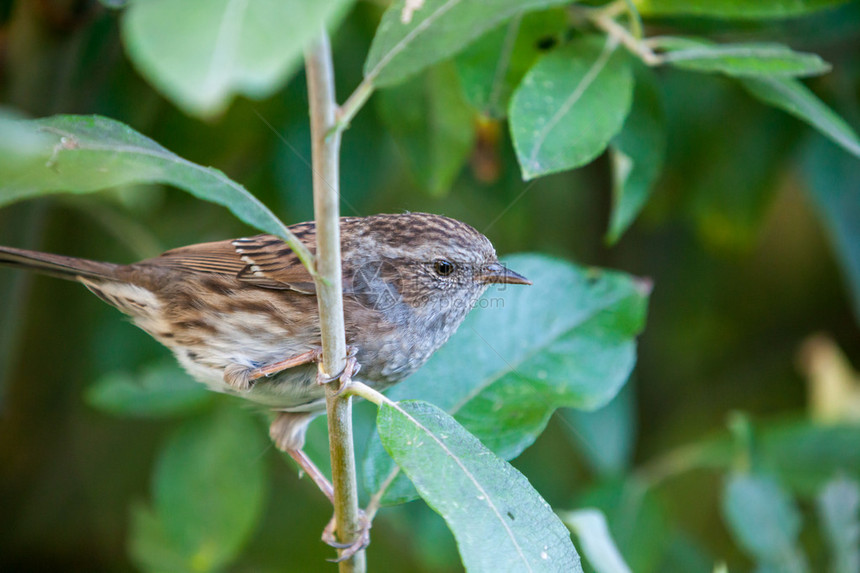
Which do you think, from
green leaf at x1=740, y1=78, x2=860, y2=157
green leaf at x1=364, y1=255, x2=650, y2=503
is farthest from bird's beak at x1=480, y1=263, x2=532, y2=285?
green leaf at x1=740, y1=78, x2=860, y2=157

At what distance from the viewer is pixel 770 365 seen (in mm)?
4633

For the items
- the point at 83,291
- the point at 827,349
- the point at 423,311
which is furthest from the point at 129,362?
the point at 827,349

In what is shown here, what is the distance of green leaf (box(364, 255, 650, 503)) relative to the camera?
2.13m

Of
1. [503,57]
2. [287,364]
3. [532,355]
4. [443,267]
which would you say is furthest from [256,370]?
[503,57]

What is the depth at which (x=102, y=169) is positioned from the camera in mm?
1245

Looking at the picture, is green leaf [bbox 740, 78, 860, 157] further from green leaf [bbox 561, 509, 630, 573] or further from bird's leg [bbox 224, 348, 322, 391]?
bird's leg [bbox 224, 348, 322, 391]

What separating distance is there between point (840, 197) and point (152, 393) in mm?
2697

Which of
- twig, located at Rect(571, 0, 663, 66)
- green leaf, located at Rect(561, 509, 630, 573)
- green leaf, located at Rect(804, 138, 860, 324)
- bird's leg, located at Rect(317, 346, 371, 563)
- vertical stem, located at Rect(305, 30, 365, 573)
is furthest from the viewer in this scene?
green leaf, located at Rect(804, 138, 860, 324)

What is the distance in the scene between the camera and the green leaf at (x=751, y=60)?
80.9 inches

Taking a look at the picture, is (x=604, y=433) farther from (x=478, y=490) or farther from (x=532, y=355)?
(x=478, y=490)

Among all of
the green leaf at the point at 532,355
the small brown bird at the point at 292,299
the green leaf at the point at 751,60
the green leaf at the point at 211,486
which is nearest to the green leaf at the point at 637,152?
the green leaf at the point at 532,355

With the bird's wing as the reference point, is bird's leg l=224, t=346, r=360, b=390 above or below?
below

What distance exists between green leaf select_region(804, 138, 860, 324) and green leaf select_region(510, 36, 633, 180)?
1.31m

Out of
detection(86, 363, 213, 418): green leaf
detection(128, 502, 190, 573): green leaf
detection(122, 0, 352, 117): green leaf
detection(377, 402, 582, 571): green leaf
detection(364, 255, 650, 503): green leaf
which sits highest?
detection(122, 0, 352, 117): green leaf
